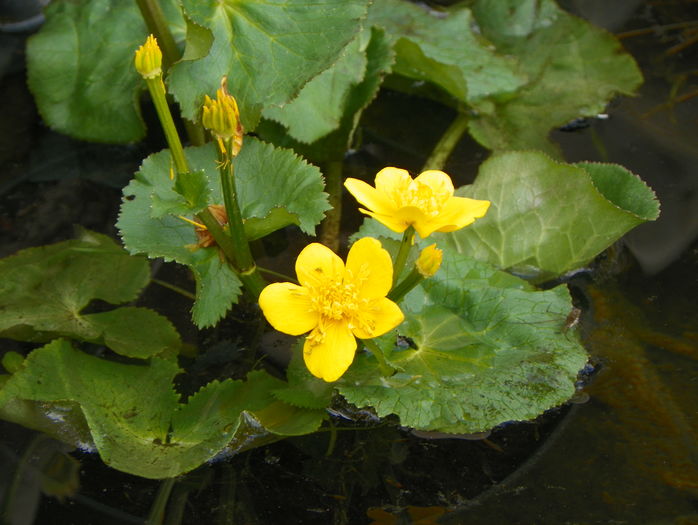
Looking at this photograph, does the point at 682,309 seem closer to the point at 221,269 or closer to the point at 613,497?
the point at 613,497

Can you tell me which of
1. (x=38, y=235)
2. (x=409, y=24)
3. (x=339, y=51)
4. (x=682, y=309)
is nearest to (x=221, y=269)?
(x=339, y=51)

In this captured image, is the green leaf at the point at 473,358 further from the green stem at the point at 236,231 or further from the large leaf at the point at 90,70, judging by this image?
the large leaf at the point at 90,70

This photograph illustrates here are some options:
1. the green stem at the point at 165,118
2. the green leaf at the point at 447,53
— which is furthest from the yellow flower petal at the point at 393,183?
the green leaf at the point at 447,53

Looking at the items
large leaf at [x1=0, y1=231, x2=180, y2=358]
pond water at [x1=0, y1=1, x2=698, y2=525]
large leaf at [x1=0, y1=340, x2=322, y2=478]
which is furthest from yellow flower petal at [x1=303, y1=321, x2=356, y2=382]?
large leaf at [x1=0, y1=231, x2=180, y2=358]

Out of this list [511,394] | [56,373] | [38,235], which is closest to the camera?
[511,394]

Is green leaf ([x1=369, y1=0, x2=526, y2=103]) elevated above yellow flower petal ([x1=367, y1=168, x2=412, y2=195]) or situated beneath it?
situated beneath

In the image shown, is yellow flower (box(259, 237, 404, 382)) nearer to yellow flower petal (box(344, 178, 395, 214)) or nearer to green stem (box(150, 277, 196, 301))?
yellow flower petal (box(344, 178, 395, 214))

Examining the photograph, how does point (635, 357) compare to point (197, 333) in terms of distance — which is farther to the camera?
point (197, 333)
